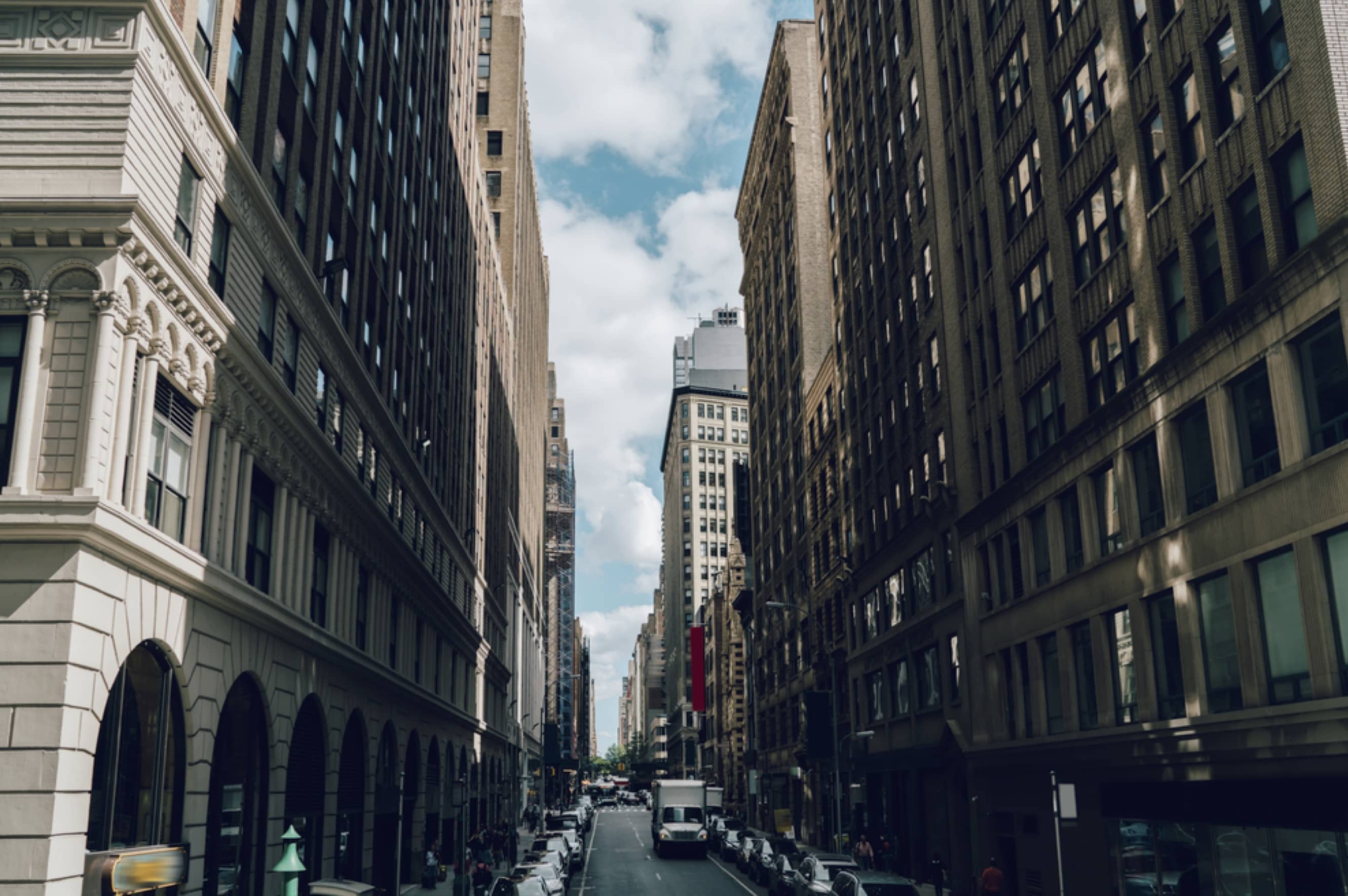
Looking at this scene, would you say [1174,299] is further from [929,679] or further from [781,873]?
[929,679]

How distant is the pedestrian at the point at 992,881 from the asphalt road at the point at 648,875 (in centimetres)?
965

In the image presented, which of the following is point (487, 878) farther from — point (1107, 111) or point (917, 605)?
point (1107, 111)

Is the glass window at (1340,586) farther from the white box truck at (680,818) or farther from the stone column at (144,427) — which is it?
the white box truck at (680,818)

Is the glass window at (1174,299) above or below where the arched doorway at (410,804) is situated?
above

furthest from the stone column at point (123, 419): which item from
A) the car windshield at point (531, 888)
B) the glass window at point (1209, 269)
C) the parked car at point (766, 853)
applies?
the parked car at point (766, 853)

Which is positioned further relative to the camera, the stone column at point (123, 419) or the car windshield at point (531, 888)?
the car windshield at point (531, 888)

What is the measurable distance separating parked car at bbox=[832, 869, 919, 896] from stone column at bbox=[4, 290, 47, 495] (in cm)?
1832

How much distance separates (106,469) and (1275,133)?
20.4m

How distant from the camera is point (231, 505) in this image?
75.0ft

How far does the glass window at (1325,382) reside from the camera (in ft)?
63.1

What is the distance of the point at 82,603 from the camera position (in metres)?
16.2

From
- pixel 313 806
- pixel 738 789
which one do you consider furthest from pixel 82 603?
pixel 738 789

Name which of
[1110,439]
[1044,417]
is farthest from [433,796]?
[1110,439]

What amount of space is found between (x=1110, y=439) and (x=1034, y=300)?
748cm
